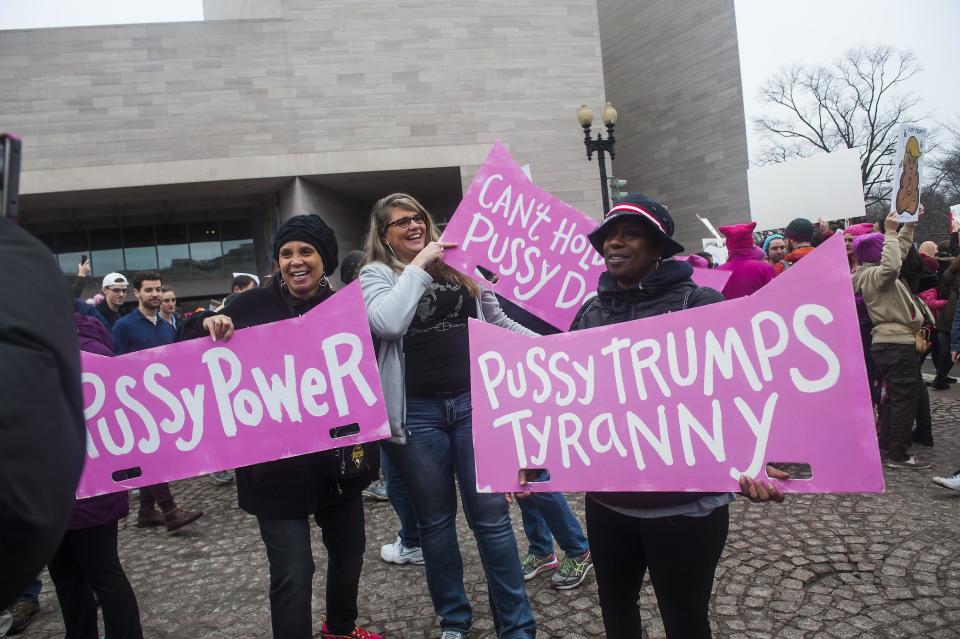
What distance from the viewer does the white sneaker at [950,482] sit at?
4.06 m

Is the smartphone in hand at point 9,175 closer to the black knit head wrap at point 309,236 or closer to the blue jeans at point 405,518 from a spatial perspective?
the black knit head wrap at point 309,236

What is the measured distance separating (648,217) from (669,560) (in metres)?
1.03

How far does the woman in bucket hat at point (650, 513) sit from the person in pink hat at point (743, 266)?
9.29 feet

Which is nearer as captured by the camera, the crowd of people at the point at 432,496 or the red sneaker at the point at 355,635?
the crowd of people at the point at 432,496

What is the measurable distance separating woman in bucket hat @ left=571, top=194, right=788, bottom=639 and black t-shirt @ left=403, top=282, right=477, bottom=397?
2.03ft

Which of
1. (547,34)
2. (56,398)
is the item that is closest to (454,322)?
(56,398)

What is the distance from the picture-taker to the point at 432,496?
2.54 metres

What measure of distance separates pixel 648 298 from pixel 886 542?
2.57 meters

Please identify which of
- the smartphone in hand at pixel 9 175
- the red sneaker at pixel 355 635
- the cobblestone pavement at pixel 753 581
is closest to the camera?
the smartphone in hand at pixel 9 175

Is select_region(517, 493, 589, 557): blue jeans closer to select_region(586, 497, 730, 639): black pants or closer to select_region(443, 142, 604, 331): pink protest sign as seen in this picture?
select_region(443, 142, 604, 331): pink protest sign

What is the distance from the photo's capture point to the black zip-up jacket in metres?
1.83

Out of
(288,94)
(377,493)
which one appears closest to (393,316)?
(377,493)

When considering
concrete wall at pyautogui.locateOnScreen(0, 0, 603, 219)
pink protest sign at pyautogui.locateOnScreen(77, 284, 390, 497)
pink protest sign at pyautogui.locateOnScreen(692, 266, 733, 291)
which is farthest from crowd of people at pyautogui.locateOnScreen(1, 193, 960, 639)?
concrete wall at pyautogui.locateOnScreen(0, 0, 603, 219)

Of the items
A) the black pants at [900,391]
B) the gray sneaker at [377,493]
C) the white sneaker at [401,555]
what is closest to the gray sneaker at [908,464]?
the black pants at [900,391]
